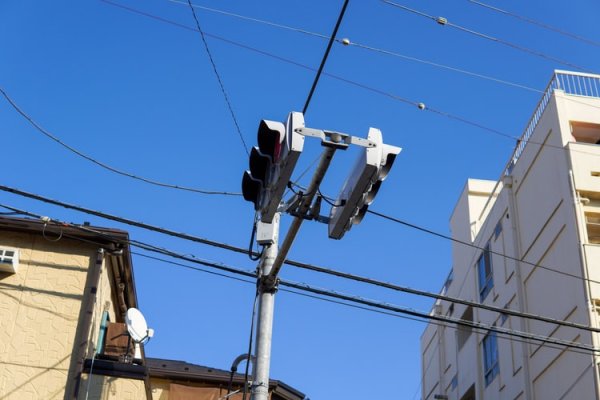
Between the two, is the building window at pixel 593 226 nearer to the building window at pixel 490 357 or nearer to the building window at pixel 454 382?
the building window at pixel 490 357

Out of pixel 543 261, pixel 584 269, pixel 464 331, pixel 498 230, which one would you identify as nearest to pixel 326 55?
pixel 584 269

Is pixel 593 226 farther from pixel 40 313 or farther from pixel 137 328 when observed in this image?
pixel 40 313

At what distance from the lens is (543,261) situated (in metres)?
26.9

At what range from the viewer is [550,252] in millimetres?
26578

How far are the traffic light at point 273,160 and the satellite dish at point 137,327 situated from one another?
7.41 m

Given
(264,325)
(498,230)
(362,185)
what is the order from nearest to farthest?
1. (362,185)
2. (264,325)
3. (498,230)

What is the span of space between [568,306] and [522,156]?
6.80m

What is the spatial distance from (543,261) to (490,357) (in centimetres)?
587

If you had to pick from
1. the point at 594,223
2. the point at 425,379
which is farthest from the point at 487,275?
the point at 425,379

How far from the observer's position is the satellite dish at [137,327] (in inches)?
656

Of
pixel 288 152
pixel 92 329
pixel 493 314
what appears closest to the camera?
pixel 288 152

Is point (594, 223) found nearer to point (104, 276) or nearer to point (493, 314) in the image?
point (493, 314)

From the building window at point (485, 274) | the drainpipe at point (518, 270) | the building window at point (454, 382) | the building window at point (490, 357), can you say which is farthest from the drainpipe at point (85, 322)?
the building window at point (454, 382)

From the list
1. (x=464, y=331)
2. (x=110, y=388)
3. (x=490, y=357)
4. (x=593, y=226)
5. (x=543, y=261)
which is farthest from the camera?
(x=464, y=331)
